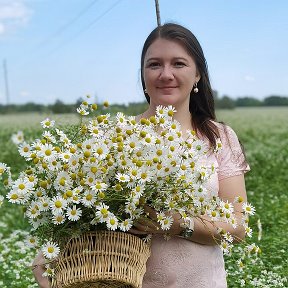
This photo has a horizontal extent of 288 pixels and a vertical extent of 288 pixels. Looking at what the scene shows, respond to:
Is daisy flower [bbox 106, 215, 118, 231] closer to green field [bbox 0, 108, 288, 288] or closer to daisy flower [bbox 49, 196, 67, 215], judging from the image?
daisy flower [bbox 49, 196, 67, 215]

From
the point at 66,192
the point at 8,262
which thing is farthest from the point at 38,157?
the point at 8,262

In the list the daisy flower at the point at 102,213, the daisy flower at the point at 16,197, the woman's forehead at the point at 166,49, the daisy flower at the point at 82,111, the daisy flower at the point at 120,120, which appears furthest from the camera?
the woman's forehead at the point at 166,49

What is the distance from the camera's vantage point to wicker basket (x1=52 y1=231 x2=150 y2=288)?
202 cm

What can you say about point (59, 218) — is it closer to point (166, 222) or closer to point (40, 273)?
point (166, 222)

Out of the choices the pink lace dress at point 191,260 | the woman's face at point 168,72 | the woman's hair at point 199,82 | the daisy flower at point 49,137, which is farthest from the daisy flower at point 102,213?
the woman's hair at point 199,82

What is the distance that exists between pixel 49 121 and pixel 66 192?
382 mm

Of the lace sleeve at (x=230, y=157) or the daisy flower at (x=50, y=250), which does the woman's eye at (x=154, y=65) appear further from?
the daisy flower at (x=50, y=250)

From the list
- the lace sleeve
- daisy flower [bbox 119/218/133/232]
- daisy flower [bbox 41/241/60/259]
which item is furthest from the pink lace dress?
daisy flower [bbox 41/241/60/259]

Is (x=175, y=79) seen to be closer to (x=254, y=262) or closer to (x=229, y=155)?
(x=229, y=155)

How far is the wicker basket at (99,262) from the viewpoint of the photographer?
2018 mm

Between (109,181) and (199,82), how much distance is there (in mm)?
978

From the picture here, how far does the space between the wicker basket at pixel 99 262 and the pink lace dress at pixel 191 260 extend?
33 cm

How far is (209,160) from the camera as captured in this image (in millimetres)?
2621

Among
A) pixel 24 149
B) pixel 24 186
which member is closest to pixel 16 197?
pixel 24 186
